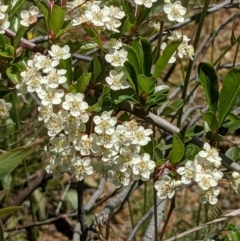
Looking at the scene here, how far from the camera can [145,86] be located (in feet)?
3.39

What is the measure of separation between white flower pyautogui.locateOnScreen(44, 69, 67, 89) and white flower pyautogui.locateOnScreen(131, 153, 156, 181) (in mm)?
160

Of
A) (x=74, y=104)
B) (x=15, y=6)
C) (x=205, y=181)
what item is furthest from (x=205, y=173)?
(x=15, y=6)

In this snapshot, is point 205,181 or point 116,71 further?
point 116,71

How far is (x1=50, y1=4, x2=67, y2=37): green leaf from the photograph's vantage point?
104 cm

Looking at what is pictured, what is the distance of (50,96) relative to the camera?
3.26 ft

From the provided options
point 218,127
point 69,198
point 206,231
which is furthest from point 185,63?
point 218,127

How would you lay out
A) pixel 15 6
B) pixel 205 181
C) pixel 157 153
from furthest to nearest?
pixel 15 6
pixel 157 153
pixel 205 181

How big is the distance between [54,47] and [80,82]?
7cm

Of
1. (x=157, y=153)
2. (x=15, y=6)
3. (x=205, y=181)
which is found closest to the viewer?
(x=205, y=181)

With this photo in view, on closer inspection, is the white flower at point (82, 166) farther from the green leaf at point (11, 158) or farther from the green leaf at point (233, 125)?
the green leaf at point (233, 125)

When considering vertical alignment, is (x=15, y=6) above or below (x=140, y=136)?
above

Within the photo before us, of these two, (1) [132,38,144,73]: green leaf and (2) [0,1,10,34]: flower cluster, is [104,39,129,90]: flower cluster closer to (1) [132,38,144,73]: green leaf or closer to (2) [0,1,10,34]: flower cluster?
(1) [132,38,144,73]: green leaf

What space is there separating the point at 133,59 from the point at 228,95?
0.16m

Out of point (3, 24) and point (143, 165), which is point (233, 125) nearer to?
point (143, 165)
